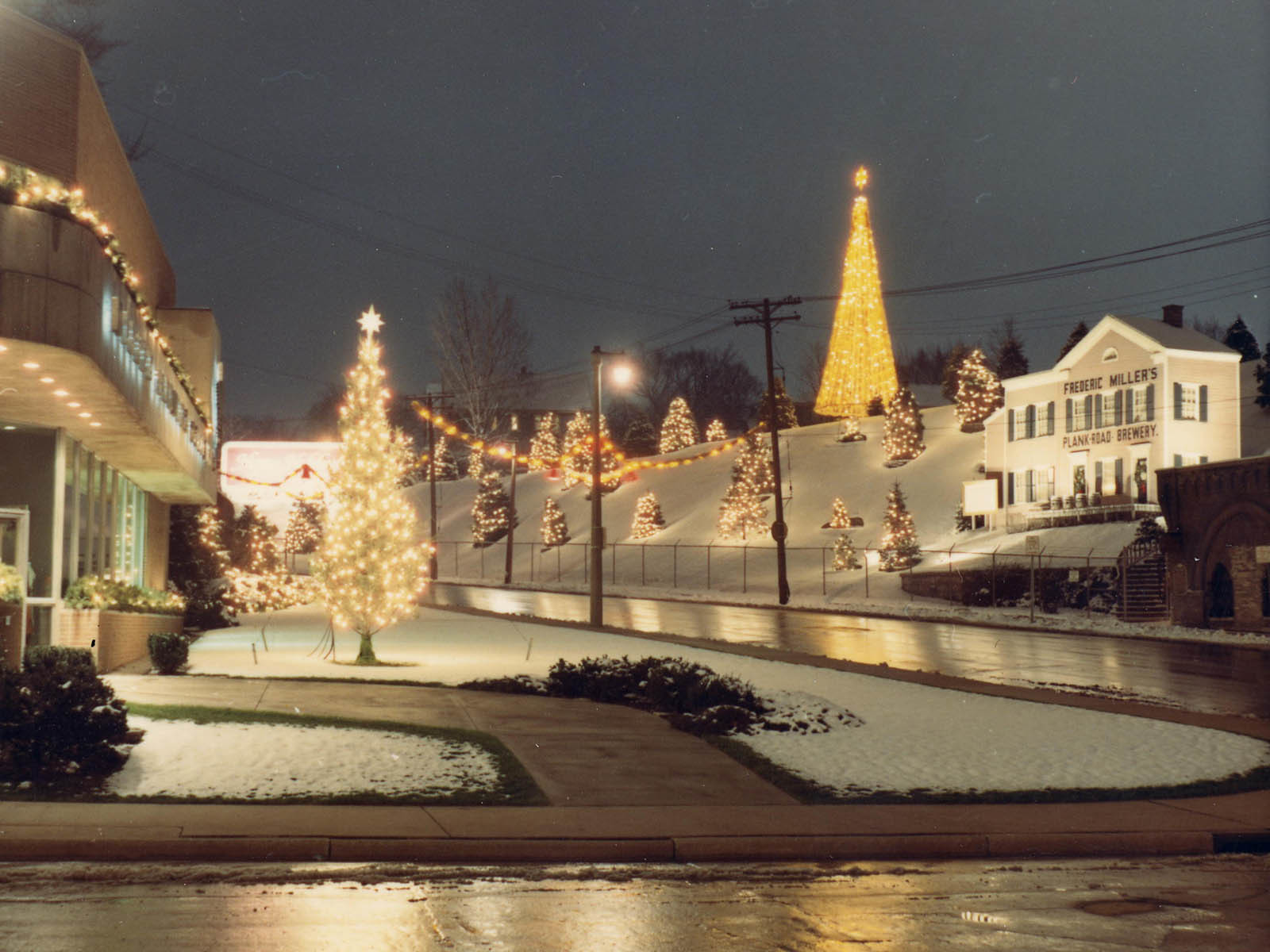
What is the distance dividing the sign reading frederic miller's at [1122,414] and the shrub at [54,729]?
4527 centimetres

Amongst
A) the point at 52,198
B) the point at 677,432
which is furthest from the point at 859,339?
the point at 52,198

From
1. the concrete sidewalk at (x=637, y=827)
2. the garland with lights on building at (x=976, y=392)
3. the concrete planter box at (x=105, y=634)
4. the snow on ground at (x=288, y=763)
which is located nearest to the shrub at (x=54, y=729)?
the snow on ground at (x=288, y=763)

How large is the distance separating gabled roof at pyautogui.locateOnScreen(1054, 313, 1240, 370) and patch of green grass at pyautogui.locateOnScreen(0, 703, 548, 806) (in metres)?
42.6

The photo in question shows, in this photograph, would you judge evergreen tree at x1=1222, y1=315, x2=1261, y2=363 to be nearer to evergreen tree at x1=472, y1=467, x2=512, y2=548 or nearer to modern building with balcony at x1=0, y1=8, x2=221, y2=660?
evergreen tree at x1=472, y1=467, x2=512, y2=548

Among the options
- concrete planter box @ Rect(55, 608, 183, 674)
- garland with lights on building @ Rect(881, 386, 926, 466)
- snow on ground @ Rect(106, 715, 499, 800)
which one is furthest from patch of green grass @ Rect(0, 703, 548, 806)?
garland with lights on building @ Rect(881, 386, 926, 466)

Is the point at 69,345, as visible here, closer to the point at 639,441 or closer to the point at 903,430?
the point at 903,430

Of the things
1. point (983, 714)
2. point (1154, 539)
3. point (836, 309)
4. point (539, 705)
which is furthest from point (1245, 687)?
point (836, 309)

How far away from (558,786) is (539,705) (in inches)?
193

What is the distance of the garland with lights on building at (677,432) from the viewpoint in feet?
310

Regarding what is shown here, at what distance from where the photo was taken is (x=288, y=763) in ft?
37.4

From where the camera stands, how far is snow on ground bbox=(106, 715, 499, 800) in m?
10.6

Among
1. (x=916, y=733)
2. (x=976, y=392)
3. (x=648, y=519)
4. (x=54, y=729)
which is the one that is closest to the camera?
(x=54, y=729)

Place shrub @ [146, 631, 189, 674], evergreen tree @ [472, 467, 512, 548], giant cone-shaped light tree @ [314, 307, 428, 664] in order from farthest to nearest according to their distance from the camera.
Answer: evergreen tree @ [472, 467, 512, 548] → giant cone-shaped light tree @ [314, 307, 428, 664] → shrub @ [146, 631, 189, 674]

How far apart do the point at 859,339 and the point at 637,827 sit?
7024 centimetres
